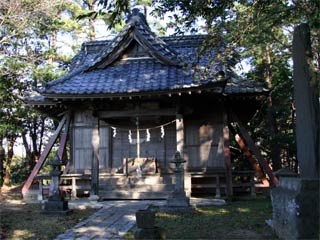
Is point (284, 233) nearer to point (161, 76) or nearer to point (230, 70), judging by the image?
point (161, 76)


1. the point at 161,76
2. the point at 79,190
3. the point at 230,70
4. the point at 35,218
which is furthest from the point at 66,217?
the point at 230,70

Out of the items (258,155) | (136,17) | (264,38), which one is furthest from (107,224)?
(264,38)

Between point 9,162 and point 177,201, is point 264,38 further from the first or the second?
point 9,162

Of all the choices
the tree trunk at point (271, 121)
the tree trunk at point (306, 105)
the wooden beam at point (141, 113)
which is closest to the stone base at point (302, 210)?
the tree trunk at point (306, 105)

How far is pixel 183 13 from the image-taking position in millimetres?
8844

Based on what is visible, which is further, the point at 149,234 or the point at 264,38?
the point at 264,38

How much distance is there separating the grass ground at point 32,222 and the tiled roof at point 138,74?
12.5 ft

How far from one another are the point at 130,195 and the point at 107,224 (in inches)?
163

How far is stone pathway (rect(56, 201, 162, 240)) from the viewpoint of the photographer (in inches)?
295

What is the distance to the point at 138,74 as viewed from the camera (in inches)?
524

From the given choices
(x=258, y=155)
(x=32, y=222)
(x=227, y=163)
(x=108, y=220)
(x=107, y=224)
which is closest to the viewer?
(x=107, y=224)

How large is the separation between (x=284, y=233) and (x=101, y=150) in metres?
9.23

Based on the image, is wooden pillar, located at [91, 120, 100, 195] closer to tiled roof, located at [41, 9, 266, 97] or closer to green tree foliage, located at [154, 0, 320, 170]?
tiled roof, located at [41, 9, 266, 97]

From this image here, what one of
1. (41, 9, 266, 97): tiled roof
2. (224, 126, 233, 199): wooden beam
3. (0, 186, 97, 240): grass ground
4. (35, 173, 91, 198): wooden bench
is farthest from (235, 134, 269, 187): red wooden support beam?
(0, 186, 97, 240): grass ground
